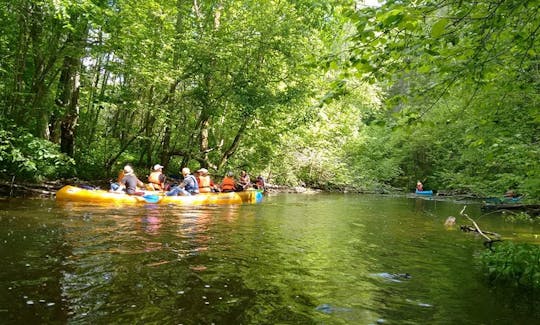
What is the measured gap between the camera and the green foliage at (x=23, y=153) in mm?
11180

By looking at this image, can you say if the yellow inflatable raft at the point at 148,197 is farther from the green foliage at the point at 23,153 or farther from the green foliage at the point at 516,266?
the green foliage at the point at 516,266

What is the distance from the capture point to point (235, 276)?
4.95 m

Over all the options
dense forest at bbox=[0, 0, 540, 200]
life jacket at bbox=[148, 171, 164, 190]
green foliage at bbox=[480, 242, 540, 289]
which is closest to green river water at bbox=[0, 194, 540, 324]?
green foliage at bbox=[480, 242, 540, 289]

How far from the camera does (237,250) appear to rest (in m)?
6.44

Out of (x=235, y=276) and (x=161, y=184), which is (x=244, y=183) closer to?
(x=161, y=184)

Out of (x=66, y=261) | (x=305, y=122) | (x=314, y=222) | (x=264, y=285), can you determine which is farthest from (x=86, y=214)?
(x=305, y=122)

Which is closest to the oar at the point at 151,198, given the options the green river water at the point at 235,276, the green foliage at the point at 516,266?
the green river water at the point at 235,276

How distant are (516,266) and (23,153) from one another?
12.3 metres

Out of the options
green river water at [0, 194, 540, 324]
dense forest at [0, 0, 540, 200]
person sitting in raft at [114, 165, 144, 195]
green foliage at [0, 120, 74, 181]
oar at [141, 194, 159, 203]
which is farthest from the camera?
person sitting in raft at [114, 165, 144, 195]

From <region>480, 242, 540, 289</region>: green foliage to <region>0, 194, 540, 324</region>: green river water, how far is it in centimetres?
22

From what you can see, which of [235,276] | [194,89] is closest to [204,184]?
[194,89]

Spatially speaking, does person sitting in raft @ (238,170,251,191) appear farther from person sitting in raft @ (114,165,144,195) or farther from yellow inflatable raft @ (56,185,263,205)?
person sitting in raft @ (114,165,144,195)

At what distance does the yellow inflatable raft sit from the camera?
11555 mm

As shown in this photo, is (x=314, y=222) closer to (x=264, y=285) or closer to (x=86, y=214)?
(x=86, y=214)
